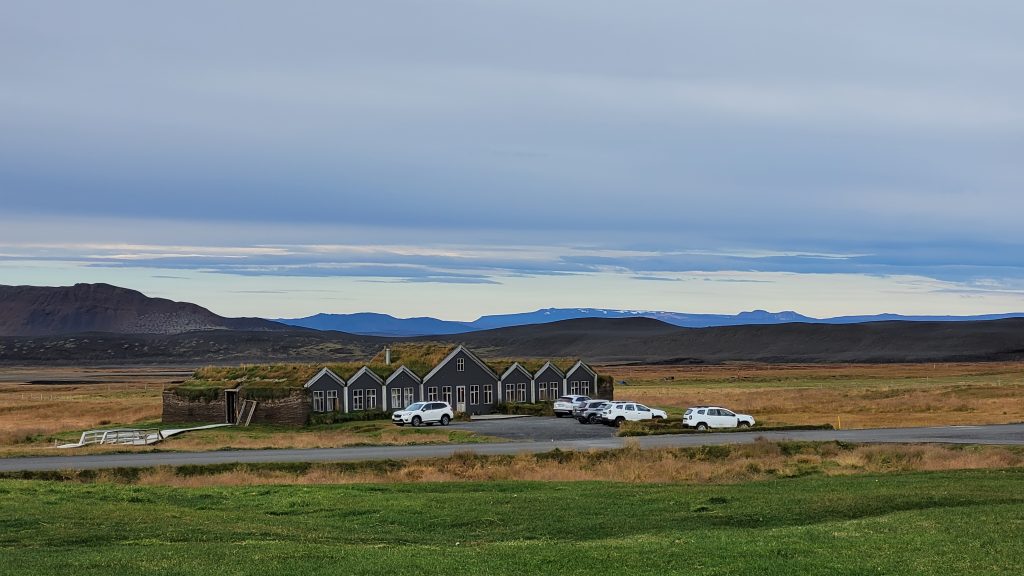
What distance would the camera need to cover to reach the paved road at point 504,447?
4066cm

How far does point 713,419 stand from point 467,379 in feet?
77.2

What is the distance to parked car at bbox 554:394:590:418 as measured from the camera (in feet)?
238

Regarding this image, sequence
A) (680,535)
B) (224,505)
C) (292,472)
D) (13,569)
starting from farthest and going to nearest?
(292,472) < (224,505) < (680,535) < (13,569)

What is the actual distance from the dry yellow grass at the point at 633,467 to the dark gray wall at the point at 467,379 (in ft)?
115

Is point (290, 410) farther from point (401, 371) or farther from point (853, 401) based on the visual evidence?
point (853, 401)

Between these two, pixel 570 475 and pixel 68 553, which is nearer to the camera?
pixel 68 553

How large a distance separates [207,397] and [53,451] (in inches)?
1002

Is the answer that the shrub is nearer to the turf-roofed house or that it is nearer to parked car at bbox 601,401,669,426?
the turf-roofed house

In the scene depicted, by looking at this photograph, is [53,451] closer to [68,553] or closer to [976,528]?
[68,553]

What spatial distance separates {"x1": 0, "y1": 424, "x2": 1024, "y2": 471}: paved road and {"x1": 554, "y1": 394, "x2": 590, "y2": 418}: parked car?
793 inches

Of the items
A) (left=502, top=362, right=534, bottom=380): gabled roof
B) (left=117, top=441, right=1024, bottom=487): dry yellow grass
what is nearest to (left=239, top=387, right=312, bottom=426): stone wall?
(left=502, top=362, right=534, bottom=380): gabled roof

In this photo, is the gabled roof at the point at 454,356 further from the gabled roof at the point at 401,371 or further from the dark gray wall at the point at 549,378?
the dark gray wall at the point at 549,378

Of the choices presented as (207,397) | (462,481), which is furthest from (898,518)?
(207,397)

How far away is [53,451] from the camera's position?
151 feet
